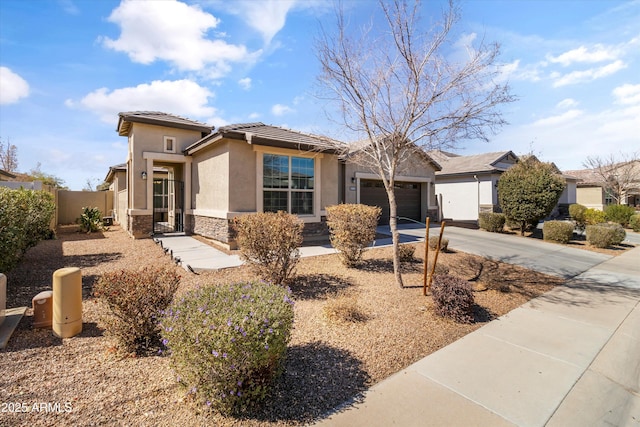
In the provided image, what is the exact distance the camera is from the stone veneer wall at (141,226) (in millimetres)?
11695

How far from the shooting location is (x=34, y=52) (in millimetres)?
7973

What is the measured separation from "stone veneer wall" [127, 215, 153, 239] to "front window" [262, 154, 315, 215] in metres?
5.78

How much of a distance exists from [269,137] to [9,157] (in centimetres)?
3939

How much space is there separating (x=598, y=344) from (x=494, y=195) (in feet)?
52.5

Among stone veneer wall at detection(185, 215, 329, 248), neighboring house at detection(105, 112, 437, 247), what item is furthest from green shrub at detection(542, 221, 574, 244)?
stone veneer wall at detection(185, 215, 329, 248)

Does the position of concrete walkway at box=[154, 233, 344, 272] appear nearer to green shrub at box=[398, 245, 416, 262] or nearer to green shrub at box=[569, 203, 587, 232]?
green shrub at box=[398, 245, 416, 262]

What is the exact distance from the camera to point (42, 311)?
3.97 meters

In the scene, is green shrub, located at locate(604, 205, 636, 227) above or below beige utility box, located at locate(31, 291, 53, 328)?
above

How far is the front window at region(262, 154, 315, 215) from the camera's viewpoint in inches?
397

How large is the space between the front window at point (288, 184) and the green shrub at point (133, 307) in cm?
661

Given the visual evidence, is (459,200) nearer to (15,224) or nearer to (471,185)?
(471,185)

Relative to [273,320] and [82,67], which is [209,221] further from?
[273,320]

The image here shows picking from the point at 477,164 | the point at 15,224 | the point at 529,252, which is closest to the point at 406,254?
the point at 529,252

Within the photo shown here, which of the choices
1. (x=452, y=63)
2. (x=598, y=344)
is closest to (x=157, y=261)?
(x=452, y=63)
